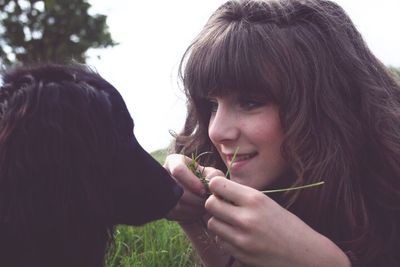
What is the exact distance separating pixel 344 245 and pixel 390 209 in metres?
0.27

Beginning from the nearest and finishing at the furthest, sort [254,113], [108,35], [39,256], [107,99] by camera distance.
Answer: [39,256] < [107,99] < [254,113] < [108,35]

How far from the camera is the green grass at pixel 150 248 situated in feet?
11.3

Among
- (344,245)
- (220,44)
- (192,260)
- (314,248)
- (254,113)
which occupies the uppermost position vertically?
(220,44)

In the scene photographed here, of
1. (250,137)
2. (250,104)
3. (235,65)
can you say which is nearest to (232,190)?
(250,137)

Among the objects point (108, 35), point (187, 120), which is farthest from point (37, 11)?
point (187, 120)

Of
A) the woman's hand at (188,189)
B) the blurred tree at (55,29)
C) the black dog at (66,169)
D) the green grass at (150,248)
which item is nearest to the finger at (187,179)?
the woman's hand at (188,189)

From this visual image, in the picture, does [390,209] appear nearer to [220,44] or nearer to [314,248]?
[314,248]

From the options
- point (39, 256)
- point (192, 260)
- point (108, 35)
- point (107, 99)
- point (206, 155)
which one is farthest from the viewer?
point (108, 35)

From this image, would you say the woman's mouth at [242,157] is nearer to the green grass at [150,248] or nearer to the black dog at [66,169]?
the black dog at [66,169]

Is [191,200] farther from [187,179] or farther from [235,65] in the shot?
[235,65]

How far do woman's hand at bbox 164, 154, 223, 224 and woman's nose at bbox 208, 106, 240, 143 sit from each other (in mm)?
156

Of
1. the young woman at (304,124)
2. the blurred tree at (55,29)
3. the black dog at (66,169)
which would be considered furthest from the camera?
the blurred tree at (55,29)

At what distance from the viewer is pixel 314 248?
2.33 metres

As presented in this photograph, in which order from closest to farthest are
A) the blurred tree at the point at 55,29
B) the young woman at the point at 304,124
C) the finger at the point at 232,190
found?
the finger at the point at 232,190
the young woman at the point at 304,124
the blurred tree at the point at 55,29
